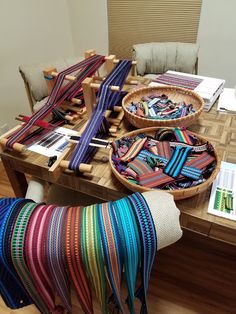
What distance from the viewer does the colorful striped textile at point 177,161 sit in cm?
81

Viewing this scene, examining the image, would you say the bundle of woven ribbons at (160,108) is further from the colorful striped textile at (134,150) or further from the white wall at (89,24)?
the white wall at (89,24)

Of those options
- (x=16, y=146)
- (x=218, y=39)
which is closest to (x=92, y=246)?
(x=16, y=146)

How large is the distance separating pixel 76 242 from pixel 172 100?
0.98m

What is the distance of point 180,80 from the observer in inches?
59.2

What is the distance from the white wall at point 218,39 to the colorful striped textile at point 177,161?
2038mm

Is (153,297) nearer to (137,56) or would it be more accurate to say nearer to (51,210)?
(51,210)

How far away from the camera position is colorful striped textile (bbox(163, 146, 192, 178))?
0.81 meters

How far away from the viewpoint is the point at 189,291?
1319 millimetres

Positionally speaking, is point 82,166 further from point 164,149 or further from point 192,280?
point 192,280

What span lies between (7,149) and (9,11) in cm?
163

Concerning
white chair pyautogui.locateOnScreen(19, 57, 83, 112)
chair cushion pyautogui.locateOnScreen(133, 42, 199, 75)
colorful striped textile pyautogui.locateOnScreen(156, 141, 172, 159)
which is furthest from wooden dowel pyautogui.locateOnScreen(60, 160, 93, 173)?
chair cushion pyautogui.locateOnScreen(133, 42, 199, 75)

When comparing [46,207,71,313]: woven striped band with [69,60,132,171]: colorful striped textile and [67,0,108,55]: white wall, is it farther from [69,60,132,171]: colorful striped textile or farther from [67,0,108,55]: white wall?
[67,0,108,55]: white wall

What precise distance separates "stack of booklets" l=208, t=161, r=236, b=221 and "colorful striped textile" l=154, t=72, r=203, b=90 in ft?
2.12

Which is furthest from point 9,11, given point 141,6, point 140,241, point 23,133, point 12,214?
point 140,241
